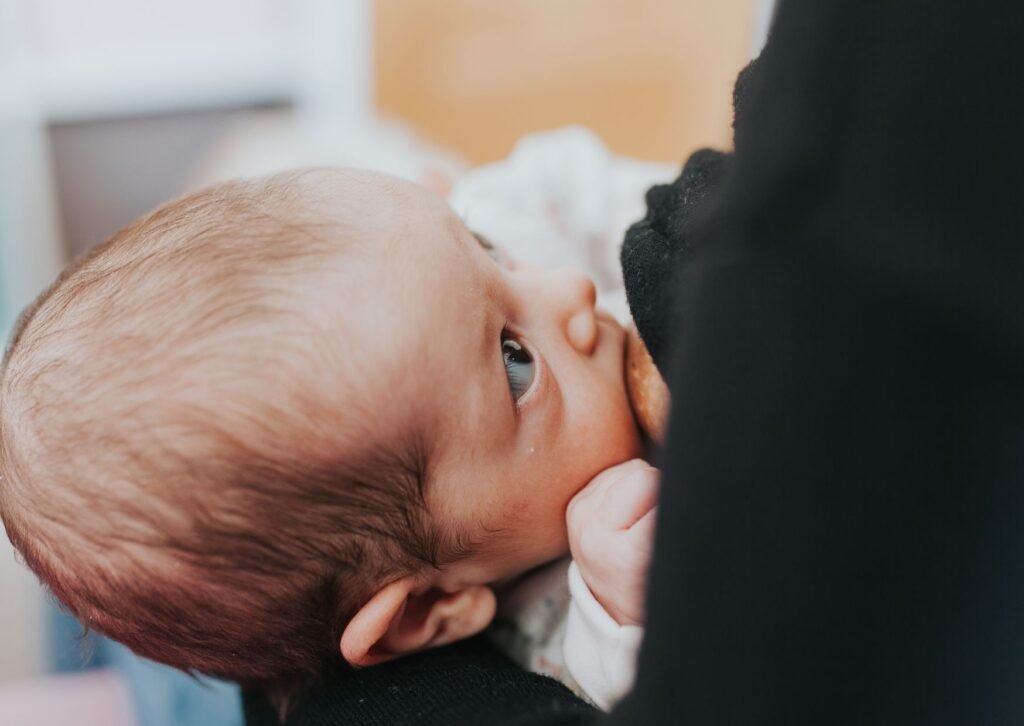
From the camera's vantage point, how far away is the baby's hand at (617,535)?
0.51 metres

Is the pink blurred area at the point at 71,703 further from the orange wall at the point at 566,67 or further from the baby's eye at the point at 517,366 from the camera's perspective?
the orange wall at the point at 566,67

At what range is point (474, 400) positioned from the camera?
21.0 inches

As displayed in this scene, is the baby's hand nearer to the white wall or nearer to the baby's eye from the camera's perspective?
the baby's eye

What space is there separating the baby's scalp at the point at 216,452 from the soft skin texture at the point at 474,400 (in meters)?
0.02

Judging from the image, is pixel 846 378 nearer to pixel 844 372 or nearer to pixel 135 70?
pixel 844 372

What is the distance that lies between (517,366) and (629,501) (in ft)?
0.35

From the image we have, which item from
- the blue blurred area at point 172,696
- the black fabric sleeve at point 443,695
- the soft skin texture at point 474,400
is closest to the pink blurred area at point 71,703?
the blue blurred area at point 172,696

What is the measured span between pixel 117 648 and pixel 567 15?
3.70ft

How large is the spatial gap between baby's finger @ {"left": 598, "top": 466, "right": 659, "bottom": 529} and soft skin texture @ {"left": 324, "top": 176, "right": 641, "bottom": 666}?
0.04 metres

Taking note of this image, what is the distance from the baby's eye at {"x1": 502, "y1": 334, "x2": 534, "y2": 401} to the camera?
0.57 m

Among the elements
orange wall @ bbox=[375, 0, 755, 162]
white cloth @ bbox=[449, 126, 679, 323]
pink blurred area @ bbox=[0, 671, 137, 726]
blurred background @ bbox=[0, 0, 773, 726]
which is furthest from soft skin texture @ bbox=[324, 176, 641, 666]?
orange wall @ bbox=[375, 0, 755, 162]

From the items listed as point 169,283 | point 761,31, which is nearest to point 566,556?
point 169,283

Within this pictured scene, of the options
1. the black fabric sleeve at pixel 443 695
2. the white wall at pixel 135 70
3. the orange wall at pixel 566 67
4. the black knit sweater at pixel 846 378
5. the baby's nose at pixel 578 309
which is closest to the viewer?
the black knit sweater at pixel 846 378

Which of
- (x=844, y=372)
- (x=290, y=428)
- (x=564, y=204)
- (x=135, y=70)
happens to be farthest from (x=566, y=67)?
(x=844, y=372)
